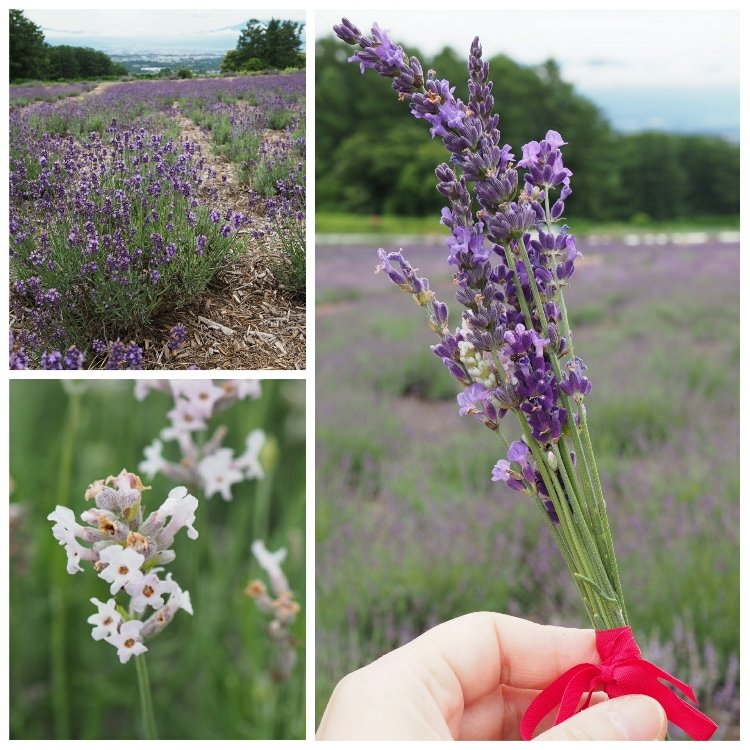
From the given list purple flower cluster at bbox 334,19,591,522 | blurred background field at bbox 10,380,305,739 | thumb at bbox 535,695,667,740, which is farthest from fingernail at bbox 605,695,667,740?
blurred background field at bbox 10,380,305,739

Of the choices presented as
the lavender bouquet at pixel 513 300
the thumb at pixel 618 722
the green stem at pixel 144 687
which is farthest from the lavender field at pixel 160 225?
the thumb at pixel 618 722

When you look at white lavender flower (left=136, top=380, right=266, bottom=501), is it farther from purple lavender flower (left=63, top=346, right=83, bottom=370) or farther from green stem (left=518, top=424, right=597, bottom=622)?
green stem (left=518, top=424, right=597, bottom=622)

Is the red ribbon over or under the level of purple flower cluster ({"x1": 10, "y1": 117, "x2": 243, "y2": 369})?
under

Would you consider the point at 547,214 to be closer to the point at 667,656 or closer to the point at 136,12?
the point at 136,12

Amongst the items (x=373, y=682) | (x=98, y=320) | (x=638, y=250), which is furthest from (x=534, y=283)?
(x=638, y=250)

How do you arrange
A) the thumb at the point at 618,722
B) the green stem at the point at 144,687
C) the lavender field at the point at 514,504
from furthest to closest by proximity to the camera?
1. the lavender field at the point at 514,504
2. the green stem at the point at 144,687
3. the thumb at the point at 618,722

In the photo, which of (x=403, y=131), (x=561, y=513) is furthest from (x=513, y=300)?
(x=403, y=131)

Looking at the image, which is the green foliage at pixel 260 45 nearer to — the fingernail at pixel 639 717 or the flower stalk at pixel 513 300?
the flower stalk at pixel 513 300
